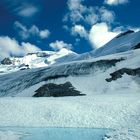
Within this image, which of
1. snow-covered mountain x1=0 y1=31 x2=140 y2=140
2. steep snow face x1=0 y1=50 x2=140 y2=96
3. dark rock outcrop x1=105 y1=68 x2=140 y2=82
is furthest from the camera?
dark rock outcrop x1=105 y1=68 x2=140 y2=82

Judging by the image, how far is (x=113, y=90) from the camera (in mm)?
71812

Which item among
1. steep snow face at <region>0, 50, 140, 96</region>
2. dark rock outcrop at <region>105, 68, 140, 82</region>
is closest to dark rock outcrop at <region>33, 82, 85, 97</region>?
steep snow face at <region>0, 50, 140, 96</region>

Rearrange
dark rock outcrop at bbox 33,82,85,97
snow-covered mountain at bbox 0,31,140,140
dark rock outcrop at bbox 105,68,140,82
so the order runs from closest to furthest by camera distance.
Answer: snow-covered mountain at bbox 0,31,140,140
dark rock outcrop at bbox 33,82,85,97
dark rock outcrop at bbox 105,68,140,82

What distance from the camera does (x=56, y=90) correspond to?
7825 cm

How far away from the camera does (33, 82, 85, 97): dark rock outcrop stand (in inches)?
2977

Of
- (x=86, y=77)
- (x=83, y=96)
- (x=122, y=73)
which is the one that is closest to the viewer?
(x=83, y=96)

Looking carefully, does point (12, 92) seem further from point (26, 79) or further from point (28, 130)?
point (28, 130)

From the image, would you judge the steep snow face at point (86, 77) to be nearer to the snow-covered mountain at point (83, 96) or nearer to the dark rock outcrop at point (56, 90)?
the snow-covered mountain at point (83, 96)

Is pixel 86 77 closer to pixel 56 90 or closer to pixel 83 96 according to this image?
pixel 56 90

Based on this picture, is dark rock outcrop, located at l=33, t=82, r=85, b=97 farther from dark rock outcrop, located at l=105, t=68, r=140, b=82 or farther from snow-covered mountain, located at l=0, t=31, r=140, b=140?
dark rock outcrop, located at l=105, t=68, r=140, b=82

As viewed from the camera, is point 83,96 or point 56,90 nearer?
point 83,96

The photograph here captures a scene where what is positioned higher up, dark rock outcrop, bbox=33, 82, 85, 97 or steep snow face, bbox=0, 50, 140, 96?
steep snow face, bbox=0, 50, 140, 96

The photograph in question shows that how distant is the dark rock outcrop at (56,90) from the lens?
248 ft

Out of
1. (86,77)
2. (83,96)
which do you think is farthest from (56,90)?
(83,96)
